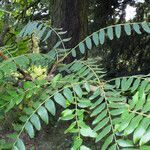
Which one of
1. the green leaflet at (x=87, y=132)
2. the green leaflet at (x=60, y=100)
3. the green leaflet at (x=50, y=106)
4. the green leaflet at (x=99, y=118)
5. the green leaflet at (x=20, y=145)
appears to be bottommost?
the green leaflet at (x=20, y=145)

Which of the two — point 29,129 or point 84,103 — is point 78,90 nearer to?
point 84,103

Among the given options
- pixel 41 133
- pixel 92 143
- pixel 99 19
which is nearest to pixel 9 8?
pixel 92 143

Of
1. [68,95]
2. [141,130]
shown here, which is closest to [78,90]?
[68,95]

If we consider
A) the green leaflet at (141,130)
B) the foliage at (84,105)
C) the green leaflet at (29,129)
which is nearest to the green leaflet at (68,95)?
the foliage at (84,105)

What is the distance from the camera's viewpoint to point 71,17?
13.3 feet

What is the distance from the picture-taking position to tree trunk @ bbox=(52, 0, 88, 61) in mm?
4055

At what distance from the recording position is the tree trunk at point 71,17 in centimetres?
405

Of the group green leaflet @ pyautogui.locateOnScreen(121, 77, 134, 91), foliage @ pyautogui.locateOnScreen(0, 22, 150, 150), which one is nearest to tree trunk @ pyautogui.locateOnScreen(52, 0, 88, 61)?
foliage @ pyautogui.locateOnScreen(0, 22, 150, 150)

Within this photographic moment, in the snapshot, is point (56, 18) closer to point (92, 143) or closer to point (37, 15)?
point (37, 15)

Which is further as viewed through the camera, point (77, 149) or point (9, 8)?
point (9, 8)

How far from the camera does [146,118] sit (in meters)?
0.76

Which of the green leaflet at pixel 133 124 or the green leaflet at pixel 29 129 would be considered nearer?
the green leaflet at pixel 133 124

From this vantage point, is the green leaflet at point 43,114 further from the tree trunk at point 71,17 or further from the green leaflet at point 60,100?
the tree trunk at point 71,17

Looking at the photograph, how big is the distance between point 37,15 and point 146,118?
14.6ft
